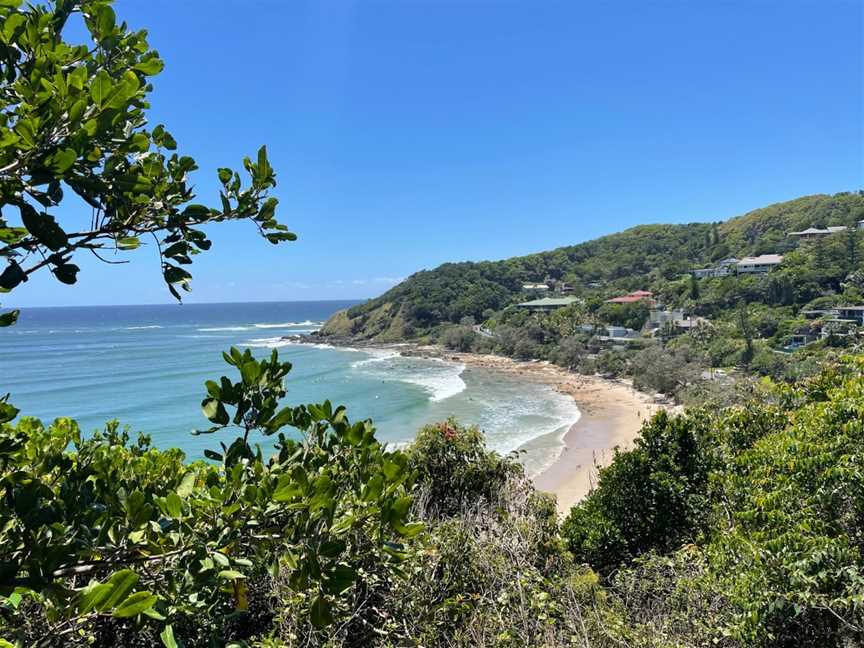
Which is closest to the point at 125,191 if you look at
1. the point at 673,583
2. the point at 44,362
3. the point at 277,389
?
the point at 277,389

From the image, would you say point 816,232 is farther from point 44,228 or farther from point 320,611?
point 44,228

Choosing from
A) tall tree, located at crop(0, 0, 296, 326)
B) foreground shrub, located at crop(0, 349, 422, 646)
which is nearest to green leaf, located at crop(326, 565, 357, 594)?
foreground shrub, located at crop(0, 349, 422, 646)

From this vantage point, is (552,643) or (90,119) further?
(552,643)

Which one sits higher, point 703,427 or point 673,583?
point 703,427

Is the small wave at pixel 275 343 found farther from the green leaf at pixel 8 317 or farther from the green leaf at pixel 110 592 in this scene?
the green leaf at pixel 110 592

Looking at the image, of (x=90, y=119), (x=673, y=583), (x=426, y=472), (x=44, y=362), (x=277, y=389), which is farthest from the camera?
(x=44, y=362)

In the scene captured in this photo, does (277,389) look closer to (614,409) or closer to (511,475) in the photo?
(511,475)
